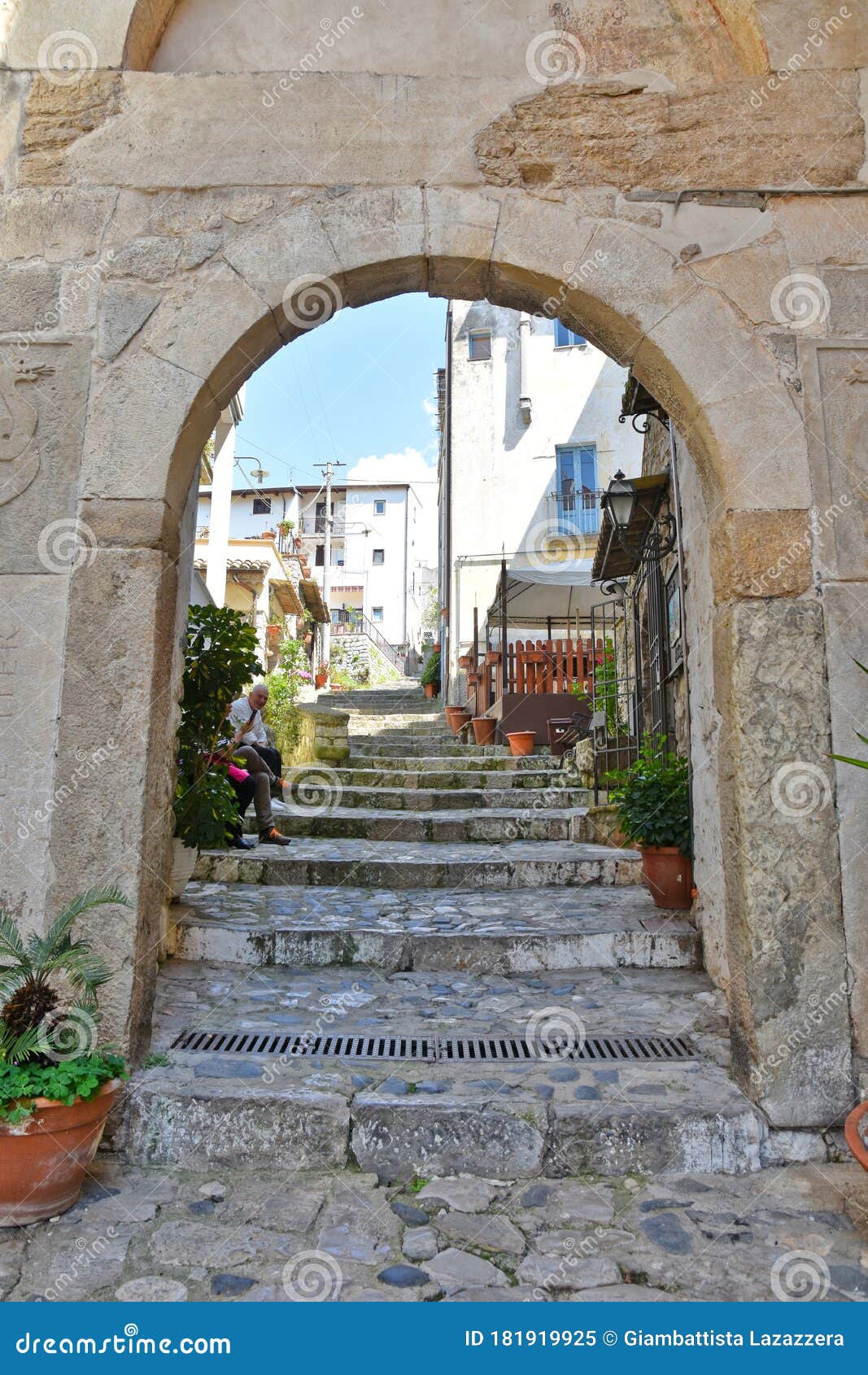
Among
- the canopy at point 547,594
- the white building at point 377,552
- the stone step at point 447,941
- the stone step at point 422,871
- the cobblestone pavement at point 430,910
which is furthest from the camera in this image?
the white building at point 377,552

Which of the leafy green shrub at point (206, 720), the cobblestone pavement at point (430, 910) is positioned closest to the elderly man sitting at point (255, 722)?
the cobblestone pavement at point (430, 910)

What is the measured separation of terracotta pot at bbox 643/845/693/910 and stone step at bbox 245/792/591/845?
1.97 meters

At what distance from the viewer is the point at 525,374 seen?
16.8 meters

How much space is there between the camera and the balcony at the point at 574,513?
1641cm

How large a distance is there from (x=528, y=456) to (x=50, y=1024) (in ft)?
51.0

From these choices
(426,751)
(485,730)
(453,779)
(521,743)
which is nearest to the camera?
(453,779)

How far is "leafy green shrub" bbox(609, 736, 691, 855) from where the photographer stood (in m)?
4.32

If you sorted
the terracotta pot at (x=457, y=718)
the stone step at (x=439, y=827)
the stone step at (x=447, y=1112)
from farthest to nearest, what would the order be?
the terracotta pot at (x=457, y=718) < the stone step at (x=439, y=827) < the stone step at (x=447, y=1112)

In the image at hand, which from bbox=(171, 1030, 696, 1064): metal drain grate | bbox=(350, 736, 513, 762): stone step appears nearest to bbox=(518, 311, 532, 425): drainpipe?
bbox=(350, 736, 513, 762): stone step

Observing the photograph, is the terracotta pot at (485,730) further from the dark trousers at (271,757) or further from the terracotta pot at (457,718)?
the dark trousers at (271,757)

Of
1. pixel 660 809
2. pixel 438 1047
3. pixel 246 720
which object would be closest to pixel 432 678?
pixel 246 720

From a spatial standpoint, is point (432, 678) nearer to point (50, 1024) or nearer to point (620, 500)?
point (620, 500)

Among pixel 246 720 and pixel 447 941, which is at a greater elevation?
pixel 246 720

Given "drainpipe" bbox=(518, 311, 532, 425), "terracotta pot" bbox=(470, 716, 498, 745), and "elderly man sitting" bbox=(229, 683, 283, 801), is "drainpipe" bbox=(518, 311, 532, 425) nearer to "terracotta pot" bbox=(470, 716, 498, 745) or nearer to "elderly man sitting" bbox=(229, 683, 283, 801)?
"terracotta pot" bbox=(470, 716, 498, 745)
